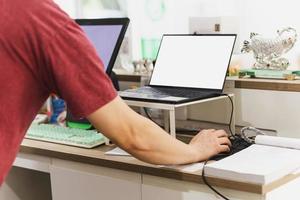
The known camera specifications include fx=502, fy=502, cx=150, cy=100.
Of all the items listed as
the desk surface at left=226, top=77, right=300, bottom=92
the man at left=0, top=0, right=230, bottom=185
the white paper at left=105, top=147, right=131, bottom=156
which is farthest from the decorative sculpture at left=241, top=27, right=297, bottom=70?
the man at left=0, top=0, right=230, bottom=185

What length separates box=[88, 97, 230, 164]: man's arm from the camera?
105 centimetres

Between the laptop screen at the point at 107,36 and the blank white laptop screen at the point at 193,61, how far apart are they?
0.53 ft

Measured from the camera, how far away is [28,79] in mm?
984

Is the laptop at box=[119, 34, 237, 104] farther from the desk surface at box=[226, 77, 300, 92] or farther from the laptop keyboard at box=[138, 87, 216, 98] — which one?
the desk surface at box=[226, 77, 300, 92]

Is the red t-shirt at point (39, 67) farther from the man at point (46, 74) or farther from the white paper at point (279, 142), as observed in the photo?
the white paper at point (279, 142)

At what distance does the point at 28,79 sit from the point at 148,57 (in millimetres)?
1326

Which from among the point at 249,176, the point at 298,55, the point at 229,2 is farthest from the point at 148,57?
the point at 249,176

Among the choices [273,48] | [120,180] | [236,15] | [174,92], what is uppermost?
[236,15]

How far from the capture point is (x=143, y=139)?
3.77ft

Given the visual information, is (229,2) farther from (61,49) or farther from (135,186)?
(61,49)

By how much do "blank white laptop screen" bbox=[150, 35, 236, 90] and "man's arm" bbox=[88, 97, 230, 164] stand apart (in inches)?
13.4

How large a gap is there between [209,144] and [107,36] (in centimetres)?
66

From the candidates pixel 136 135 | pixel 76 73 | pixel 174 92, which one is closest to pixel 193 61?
pixel 174 92

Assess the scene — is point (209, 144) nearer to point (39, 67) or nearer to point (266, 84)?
point (266, 84)
